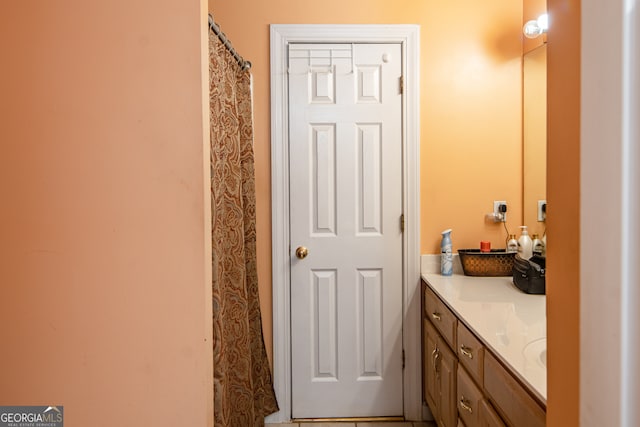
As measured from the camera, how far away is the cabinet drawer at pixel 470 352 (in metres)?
1.55

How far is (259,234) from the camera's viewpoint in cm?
253

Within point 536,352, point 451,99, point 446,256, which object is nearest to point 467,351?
point 536,352

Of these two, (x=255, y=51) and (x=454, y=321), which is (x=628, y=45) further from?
(x=255, y=51)

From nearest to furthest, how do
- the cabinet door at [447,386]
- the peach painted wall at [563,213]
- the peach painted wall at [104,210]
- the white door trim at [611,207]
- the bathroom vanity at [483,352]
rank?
the white door trim at [611,207] → the peach painted wall at [563,213] → the peach painted wall at [104,210] → the bathroom vanity at [483,352] → the cabinet door at [447,386]

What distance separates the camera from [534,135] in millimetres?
2408

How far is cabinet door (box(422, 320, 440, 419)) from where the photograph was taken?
7.28 feet

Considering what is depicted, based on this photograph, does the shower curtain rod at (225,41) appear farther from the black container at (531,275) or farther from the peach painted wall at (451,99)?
the black container at (531,275)

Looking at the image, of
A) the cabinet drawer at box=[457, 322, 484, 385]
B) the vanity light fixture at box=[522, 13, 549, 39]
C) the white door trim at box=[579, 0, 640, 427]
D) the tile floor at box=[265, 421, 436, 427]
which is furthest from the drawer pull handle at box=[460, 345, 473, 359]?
the vanity light fixture at box=[522, 13, 549, 39]

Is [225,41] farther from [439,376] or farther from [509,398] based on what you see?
[439,376]

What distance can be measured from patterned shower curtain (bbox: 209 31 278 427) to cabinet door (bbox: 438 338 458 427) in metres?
0.87

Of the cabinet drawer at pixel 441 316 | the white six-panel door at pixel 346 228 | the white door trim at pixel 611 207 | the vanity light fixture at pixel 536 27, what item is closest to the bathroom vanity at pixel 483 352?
the cabinet drawer at pixel 441 316

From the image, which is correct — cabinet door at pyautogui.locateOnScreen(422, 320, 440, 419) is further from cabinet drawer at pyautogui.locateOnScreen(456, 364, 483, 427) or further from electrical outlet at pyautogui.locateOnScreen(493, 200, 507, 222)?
electrical outlet at pyautogui.locateOnScreen(493, 200, 507, 222)

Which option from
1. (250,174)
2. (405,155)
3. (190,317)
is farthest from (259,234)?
(190,317)

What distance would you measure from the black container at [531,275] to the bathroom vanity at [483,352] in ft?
0.13
